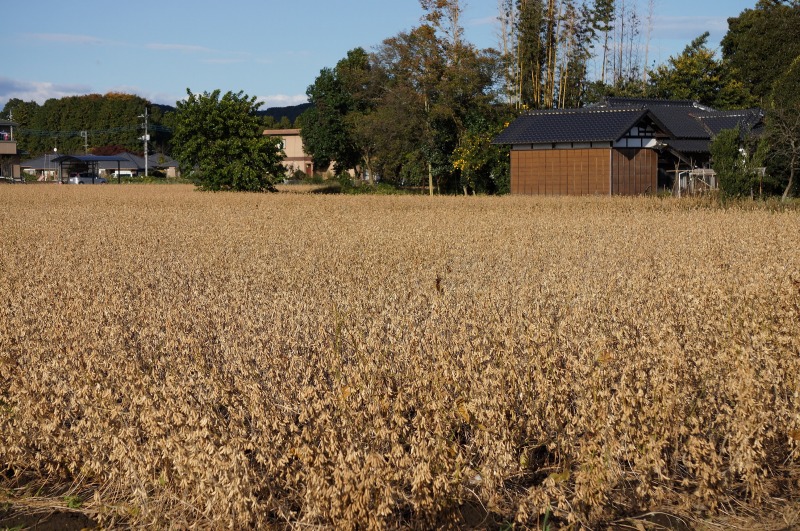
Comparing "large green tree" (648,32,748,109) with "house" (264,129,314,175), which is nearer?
"large green tree" (648,32,748,109)

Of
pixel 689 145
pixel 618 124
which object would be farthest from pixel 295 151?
pixel 618 124

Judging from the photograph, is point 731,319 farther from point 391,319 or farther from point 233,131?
point 233,131

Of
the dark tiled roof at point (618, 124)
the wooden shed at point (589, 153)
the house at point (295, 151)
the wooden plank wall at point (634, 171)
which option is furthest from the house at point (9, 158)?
the wooden plank wall at point (634, 171)

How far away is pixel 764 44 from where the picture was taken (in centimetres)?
4984

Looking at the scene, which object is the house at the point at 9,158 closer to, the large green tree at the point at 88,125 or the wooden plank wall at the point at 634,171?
the large green tree at the point at 88,125

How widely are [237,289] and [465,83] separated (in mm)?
33367

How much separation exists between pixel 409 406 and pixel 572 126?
31.8m

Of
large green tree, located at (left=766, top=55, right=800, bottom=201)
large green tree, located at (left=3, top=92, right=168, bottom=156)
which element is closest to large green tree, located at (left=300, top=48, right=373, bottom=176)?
large green tree, located at (left=766, top=55, right=800, bottom=201)

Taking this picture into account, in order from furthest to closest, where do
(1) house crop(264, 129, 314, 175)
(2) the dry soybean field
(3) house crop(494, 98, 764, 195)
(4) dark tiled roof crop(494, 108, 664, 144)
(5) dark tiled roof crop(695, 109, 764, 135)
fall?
(1) house crop(264, 129, 314, 175), (5) dark tiled roof crop(695, 109, 764, 135), (3) house crop(494, 98, 764, 195), (4) dark tiled roof crop(494, 108, 664, 144), (2) the dry soybean field

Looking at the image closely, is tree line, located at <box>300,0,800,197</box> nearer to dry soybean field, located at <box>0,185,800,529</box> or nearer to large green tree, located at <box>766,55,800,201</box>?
large green tree, located at <box>766,55,800,201</box>

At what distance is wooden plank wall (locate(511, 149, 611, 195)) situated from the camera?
3353 centimetres

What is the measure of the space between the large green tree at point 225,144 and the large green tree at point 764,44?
2887 centimetres

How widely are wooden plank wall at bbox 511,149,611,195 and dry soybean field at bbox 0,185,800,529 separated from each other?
26866 millimetres

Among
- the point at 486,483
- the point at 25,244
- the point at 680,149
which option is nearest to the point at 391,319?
the point at 486,483
